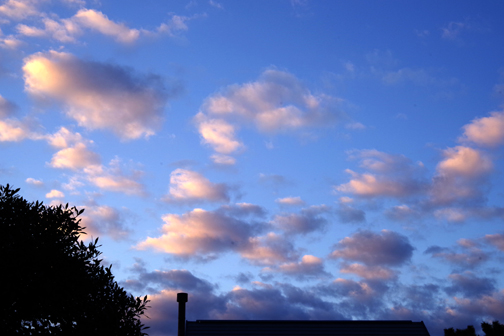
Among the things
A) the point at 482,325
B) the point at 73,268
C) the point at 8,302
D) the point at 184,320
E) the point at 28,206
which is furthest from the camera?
the point at 482,325

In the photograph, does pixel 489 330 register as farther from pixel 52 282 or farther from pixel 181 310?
pixel 52 282

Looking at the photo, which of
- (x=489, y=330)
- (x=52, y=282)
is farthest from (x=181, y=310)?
(x=489, y=330)

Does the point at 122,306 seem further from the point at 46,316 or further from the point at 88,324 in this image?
the point at 46,316

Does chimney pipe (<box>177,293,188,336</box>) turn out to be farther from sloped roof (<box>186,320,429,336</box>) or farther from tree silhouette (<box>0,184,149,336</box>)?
tree silhouette (<box>0,184,149,336</box>)

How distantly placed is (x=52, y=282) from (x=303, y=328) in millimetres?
19369

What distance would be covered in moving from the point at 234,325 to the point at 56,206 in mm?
16334

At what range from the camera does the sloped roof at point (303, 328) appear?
106ft

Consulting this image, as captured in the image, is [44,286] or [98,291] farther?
[98,291]

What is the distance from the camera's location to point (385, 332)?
33094 millimetres

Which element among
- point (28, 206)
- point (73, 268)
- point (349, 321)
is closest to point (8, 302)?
point (73, 268)

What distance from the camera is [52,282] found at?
20.2 metres

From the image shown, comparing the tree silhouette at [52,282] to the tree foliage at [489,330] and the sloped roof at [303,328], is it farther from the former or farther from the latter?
the tree foliage at [489,330]

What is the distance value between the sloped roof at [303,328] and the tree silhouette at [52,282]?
37.2 ft

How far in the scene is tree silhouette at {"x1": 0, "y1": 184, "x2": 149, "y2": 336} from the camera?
19.6 metres
